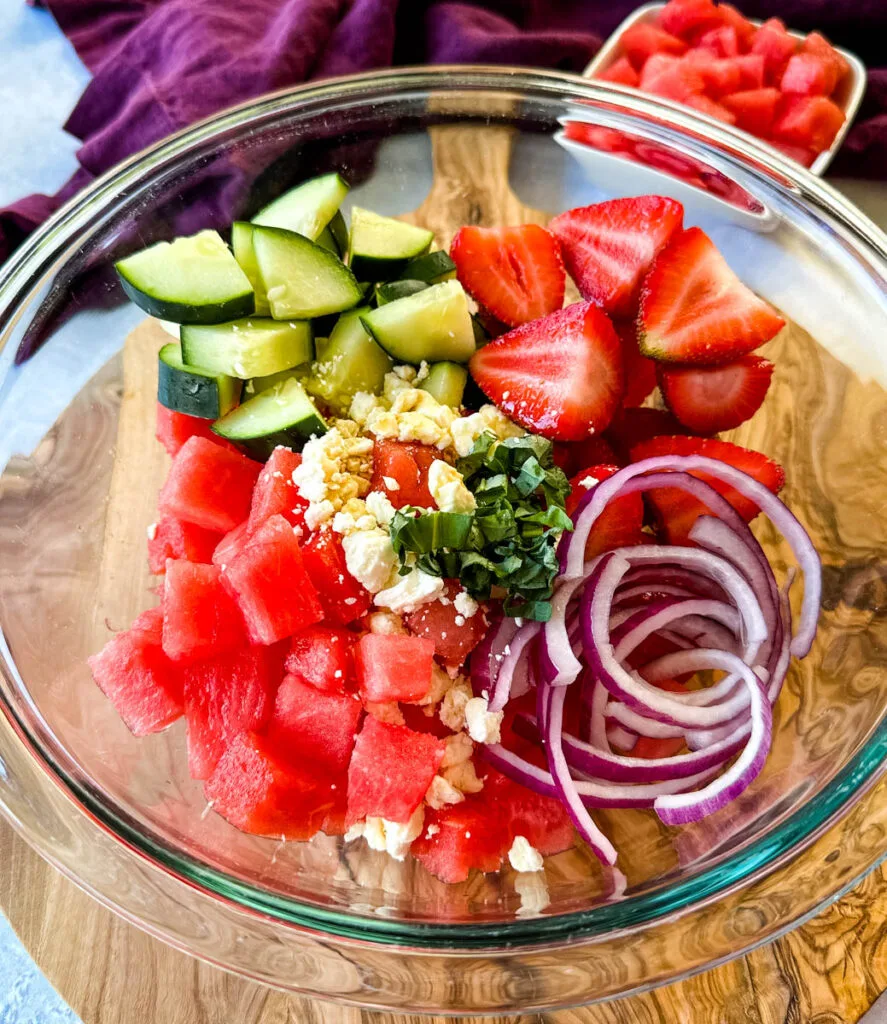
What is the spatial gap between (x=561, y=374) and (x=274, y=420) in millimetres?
454

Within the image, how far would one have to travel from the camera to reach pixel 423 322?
4.71 ft

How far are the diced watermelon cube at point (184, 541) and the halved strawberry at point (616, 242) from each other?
761mm

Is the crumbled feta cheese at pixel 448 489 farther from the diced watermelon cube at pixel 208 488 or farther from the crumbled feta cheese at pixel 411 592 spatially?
the diced watermelon cube at pixel 208 488

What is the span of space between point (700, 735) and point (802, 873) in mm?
224

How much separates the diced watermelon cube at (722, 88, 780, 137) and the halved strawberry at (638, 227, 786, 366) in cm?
82

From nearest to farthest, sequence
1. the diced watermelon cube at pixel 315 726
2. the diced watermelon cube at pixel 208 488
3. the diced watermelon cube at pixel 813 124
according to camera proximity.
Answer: the diced watermelon cube at pixel 315 726 → the diced watermelon cube at pixel 208 488 → the diced watermelon cube at pixel 813 124

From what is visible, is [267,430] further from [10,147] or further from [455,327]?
[10,147]

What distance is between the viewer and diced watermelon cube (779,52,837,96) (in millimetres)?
2078

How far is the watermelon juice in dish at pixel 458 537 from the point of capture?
126cm

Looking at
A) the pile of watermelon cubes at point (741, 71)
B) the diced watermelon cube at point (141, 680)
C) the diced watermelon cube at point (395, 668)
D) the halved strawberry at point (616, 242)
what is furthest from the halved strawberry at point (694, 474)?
the pile of watermelon cubes at point (741, 71)

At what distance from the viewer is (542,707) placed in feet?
4.32

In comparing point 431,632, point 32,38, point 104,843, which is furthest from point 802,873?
point 32,38

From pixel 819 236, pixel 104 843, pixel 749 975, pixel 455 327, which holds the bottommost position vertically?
pixel 749 975

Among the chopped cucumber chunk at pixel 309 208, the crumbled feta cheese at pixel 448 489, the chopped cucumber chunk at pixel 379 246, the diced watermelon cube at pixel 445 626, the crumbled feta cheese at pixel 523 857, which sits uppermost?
the chopped cucumber chunk at pixel 309 208
